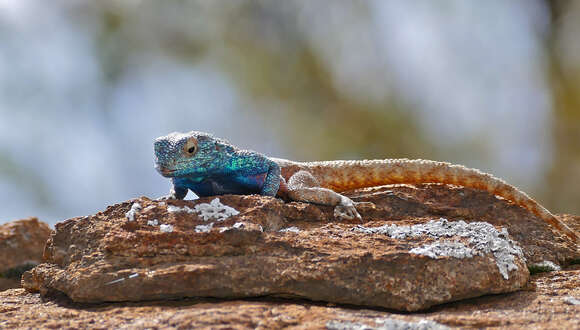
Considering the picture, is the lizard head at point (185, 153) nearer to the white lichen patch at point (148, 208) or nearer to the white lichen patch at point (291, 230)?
the white lichen patch at point (148, 208)

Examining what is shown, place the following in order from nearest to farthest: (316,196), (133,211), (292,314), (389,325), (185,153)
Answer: (389,325), (292,314), (133,211), (185,153), (316,196)

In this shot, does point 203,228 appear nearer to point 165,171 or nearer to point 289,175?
point 165,171

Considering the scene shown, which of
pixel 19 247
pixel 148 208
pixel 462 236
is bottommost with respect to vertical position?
pixel 462 236

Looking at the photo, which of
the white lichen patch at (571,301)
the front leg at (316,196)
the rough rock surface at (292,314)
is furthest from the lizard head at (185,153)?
the white lichen patch at (571,301)

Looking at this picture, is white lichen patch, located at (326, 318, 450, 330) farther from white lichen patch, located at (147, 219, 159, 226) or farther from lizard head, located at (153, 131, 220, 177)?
lizard head, located at (153, 131, 220, 177)

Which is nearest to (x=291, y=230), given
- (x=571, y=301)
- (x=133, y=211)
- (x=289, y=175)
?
(x=133, y=211)

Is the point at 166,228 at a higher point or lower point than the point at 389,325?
higher

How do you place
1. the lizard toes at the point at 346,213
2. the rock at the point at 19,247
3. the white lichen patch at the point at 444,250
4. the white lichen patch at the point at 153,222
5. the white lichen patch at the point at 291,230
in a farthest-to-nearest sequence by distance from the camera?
the rock at the point at 19,247 < the lizard toes at the point at 346,213 < the white lichen patch at the point at 291,230 < the white lichen patch at the point at 153,222 < the white lichen patch at the point at 444,250
